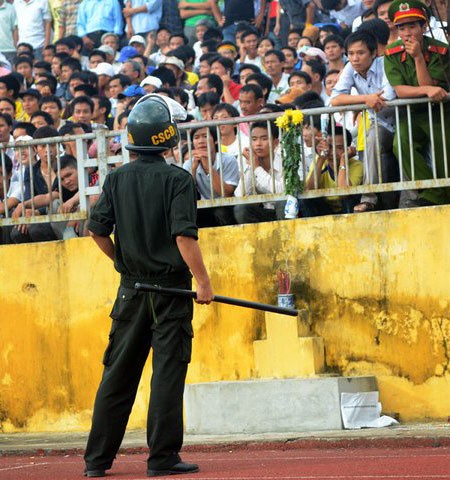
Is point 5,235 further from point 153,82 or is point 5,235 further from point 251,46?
point 251,46

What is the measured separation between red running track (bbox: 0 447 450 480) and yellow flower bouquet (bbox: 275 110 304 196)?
2.47 meters

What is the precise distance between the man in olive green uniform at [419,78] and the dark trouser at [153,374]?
3.49 m

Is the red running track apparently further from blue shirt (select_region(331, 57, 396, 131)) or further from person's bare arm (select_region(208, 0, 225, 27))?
person's bare arm (select_region(208, 0, 225, 27))

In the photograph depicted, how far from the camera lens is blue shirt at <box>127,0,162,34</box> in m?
20.1

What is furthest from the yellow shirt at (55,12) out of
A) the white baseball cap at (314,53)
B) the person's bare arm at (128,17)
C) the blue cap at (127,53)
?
the white baseball cap at (314,53)

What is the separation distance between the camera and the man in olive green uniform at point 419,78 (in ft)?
36.1

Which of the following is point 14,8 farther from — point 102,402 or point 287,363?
point 102,402

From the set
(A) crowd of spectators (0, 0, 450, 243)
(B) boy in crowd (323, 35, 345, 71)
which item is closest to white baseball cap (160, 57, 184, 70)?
(A) crowd of spectators (0, 0, 450, 243)

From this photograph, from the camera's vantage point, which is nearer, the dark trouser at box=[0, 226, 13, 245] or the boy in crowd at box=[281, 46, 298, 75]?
the dark trouser at box=[0, 226, 13, 245]

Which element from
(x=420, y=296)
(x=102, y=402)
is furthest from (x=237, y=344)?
(x=102, y=402)

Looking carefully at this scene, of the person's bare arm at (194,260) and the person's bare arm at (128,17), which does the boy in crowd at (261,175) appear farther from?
the person's bare arm at (128,17)

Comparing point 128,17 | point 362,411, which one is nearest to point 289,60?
point 128,17

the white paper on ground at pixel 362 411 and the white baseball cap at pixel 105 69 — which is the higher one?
the white baseball cap at pixel 105 69

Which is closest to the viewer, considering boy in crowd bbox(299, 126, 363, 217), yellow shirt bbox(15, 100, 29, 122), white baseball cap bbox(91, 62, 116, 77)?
boy in crowd bbox(299, 126, 363, 217)
